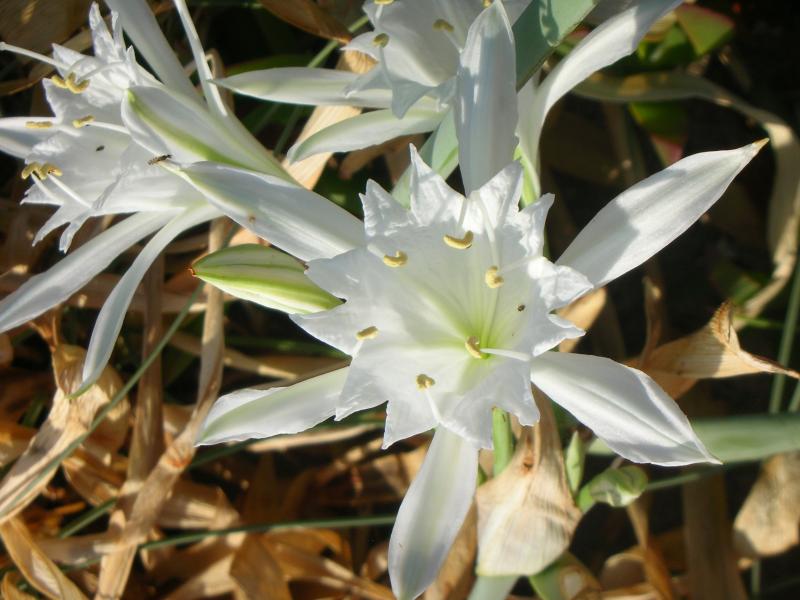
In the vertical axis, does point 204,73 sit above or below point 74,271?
above

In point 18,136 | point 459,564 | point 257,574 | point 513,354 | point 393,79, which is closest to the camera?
point 513,354

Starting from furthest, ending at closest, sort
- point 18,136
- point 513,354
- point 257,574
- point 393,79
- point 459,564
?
point 257,574 → point 459,564 → point 18,136 → point 393,79 → point 513,354

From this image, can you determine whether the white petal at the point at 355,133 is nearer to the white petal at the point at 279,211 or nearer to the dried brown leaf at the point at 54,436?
the white petal at the point at 279,211

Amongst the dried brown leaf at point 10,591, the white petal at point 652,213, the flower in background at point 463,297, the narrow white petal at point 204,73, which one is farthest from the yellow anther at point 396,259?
the dried brown leaf at point 10,591

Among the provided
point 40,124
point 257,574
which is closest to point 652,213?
point 40,124

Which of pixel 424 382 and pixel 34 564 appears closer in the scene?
pixel 424 382

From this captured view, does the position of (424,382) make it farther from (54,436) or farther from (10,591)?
(10,591)
